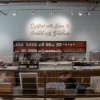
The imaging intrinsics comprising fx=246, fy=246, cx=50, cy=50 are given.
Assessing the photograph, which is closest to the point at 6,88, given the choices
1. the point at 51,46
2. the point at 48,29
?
the point at 51,46

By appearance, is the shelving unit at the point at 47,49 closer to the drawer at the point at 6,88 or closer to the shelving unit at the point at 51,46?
the shelving unit at the point at 51,46

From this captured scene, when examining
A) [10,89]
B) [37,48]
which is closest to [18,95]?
[10,89]

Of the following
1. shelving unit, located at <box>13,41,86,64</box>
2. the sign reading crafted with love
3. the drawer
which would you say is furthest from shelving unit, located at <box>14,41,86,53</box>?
the drawer

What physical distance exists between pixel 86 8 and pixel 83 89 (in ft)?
35.4

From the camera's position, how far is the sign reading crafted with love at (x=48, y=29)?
533 inches

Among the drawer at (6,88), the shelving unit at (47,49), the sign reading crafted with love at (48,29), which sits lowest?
the drawer at (6,88)

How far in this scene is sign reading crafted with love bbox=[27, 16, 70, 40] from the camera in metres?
13.5

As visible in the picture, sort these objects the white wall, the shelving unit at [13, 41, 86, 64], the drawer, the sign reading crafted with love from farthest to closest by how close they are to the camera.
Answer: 1. the sign reading crafted with love
2. the white wall
3. the shelving unit at [13, 41, 86, 64]
4. the drawer

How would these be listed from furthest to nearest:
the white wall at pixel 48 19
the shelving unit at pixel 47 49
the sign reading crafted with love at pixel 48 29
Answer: the sign reading crafted with love at pixel 48 29
the white wall at pixel 48 19
the shelving unit at pixel 47 49

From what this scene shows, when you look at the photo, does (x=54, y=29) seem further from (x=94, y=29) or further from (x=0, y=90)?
(x=0, y=90)

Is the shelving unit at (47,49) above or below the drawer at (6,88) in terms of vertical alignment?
above

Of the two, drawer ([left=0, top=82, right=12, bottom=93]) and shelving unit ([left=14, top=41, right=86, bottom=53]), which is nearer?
drawer ([left=0, top=82, right=12, bottom=93])

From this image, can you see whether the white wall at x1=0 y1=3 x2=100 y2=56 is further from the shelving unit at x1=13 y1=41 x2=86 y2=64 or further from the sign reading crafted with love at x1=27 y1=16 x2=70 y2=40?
the shelving unit at x1=13 y1=41 x2=86 y2=64

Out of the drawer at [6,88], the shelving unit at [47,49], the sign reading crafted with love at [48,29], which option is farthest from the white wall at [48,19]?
the drawer at [6,88]
